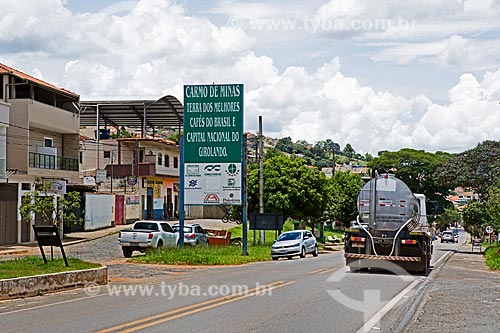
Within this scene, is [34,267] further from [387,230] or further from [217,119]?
[217,119]

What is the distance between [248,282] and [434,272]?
8945 mm

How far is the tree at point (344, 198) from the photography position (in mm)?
62941

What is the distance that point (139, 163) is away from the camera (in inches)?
2453

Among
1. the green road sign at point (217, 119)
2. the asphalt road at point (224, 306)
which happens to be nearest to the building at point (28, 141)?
the green road sign at point (217, 119)

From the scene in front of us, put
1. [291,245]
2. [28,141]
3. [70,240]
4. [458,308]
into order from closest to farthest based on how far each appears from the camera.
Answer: [458,308] → [291,245] → [28,141] → [70,240]

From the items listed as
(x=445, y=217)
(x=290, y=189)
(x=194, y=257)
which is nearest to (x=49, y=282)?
(x=194, y=257)

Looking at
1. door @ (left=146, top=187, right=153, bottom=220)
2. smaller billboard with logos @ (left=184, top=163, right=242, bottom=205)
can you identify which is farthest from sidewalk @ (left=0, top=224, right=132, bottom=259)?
smaller billboard with logos @ (left=184, top=163, right=242, bottom=205)

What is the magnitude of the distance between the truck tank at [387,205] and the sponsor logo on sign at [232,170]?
29.3 feet

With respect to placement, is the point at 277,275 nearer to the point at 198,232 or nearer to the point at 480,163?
the point at 198,232

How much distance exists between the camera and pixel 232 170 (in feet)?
102

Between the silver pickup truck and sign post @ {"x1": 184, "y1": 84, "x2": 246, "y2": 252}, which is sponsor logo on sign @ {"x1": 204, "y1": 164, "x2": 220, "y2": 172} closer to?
sign post @ {"x1": 184, "y1": 84, "x2": 246, "y2": 252}

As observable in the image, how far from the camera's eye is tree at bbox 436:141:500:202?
55125 millimetres

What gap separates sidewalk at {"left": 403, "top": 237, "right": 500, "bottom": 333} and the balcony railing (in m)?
26.0

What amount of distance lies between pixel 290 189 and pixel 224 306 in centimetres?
3415
